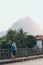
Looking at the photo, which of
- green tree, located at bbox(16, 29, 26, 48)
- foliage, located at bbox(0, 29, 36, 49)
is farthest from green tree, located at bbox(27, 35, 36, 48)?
green tree, located at bbox(16, 29, 26, 48)

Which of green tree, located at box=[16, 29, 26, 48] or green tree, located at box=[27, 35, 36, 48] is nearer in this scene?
green tree, located at box=[16, 29, 26, 48]

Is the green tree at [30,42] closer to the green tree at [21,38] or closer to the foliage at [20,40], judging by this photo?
the foliage at [20,40]

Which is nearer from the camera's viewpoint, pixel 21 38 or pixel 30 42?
pixel 21 38

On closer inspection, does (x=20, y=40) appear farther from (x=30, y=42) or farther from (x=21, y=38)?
(x=30, y=42)

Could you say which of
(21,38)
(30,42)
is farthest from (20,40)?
(30,42)

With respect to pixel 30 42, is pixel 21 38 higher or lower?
higher

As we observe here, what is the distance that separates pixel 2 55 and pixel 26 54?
6286 millimetres

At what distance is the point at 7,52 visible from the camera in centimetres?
2473

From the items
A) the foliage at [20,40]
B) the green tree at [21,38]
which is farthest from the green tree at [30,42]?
the green tree at [21,38]

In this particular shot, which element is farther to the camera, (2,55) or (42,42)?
(42,42)

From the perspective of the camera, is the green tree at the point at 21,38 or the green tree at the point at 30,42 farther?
the green tree at the point at 30,42

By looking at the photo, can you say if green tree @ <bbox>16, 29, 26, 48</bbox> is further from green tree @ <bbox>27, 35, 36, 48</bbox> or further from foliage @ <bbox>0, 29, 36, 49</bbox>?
green tree @ <bbox>27, 35, 36, 48</bbox>

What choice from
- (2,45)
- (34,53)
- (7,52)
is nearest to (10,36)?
(2,45)

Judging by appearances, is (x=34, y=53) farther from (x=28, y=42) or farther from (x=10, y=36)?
(x=10, y=36)
